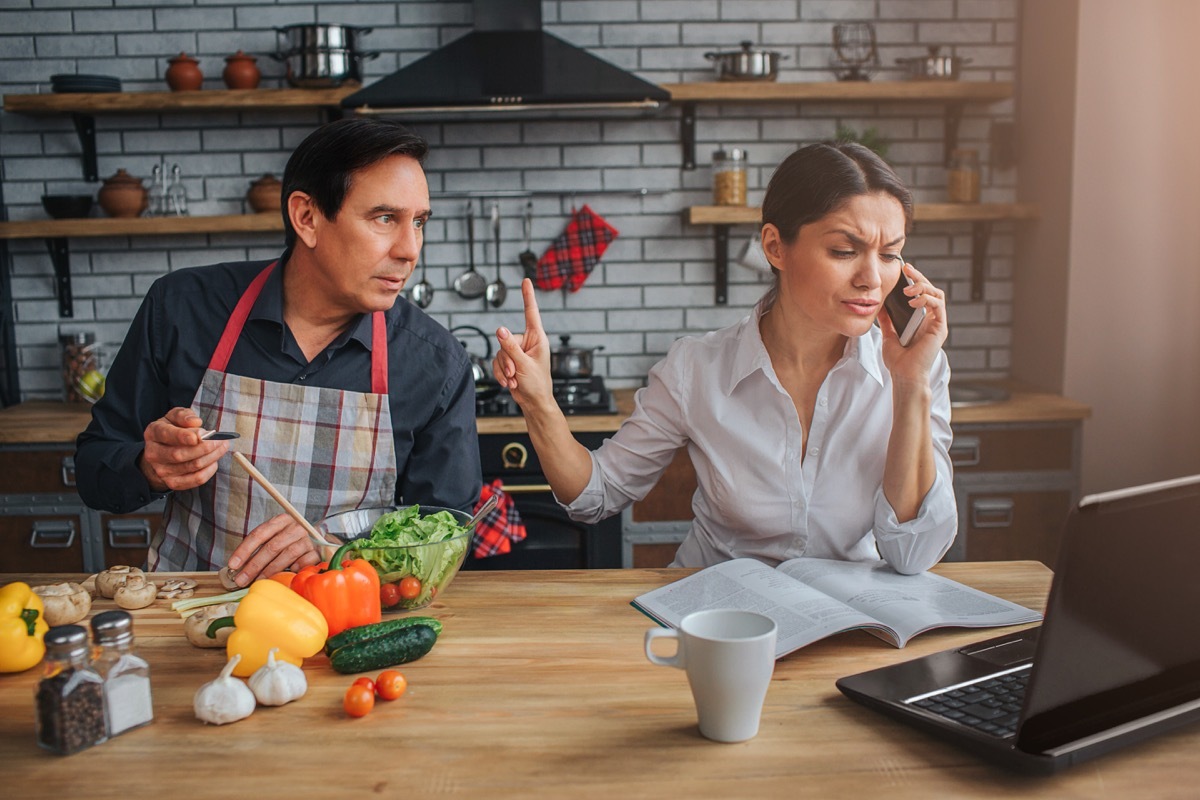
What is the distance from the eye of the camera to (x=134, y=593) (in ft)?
Result: 5.10

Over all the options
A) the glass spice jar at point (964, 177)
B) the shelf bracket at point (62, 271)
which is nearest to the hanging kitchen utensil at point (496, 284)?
the shelf bracket at point (62, 271)

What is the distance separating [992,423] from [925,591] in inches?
74.4

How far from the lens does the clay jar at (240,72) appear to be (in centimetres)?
358

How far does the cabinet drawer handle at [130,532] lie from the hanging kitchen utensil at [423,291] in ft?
4.03

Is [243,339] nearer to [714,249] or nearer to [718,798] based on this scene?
[718,798]

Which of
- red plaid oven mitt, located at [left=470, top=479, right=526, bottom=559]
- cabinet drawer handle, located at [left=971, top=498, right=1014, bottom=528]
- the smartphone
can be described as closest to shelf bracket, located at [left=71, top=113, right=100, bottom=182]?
red plaid oven mitt, located at [left=470, top=479, right=526, bottom=559]

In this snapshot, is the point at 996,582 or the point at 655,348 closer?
the point at 996,582

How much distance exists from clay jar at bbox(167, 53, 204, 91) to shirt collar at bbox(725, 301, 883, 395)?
8.17ft

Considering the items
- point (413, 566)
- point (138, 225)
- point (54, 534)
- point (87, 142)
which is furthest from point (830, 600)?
point (87, 142)

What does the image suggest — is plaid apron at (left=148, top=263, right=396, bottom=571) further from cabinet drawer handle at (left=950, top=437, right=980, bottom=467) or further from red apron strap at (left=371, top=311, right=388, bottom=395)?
cabinet drawer handle at (left=950, top=437, right=980, bottom=467)

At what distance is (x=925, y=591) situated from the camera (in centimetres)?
158

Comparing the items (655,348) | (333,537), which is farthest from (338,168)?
(655,348)

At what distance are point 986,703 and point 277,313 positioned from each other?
1497 mm

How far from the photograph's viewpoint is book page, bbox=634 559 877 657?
1.36m
